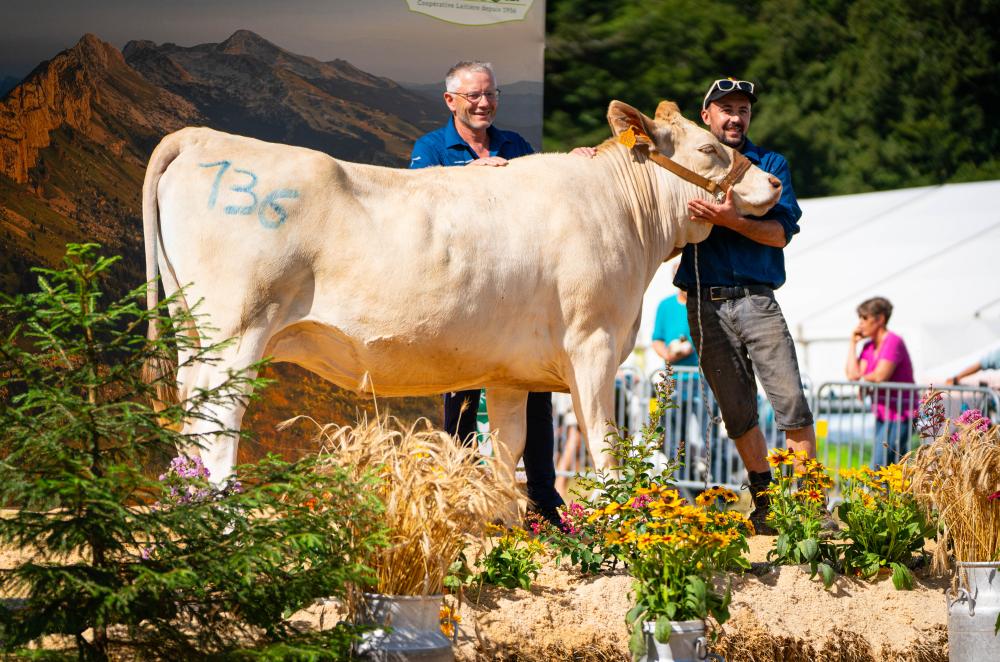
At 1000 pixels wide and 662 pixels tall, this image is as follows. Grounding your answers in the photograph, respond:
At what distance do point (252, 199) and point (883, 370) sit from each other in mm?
7514

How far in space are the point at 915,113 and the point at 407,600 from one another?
83.8 ft

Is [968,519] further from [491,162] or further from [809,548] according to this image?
[491,162]

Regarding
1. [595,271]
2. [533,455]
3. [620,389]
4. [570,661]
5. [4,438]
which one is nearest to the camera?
[4,438]

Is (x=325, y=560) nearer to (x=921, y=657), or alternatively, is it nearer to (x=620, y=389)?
(x=921, y=657)

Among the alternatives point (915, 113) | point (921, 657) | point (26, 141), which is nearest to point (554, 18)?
point (915, 113)

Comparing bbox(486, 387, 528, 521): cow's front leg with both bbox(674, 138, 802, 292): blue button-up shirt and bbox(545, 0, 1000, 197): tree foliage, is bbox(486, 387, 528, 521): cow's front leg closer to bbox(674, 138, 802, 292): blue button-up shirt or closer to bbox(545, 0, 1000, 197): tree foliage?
bbox(674, 138, 802, 292): blue button-up shirt

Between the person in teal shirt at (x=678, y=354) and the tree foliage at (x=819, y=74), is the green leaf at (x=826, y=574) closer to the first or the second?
the person in teal shirt at (x=678, y=354)

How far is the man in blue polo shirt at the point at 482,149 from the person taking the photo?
21.7 feet

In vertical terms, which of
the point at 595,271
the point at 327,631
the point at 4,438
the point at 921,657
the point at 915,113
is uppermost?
the point at 915,113

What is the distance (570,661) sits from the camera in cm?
490

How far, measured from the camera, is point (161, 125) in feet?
24.5

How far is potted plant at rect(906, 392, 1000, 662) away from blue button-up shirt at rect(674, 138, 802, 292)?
133 centimetres

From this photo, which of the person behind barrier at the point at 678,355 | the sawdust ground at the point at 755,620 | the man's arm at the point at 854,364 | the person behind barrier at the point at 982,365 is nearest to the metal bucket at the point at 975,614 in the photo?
the sawdust ground at the point at 755,620

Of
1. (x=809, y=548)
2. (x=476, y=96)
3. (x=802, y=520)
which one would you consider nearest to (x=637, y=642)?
(x=809, y=548)
